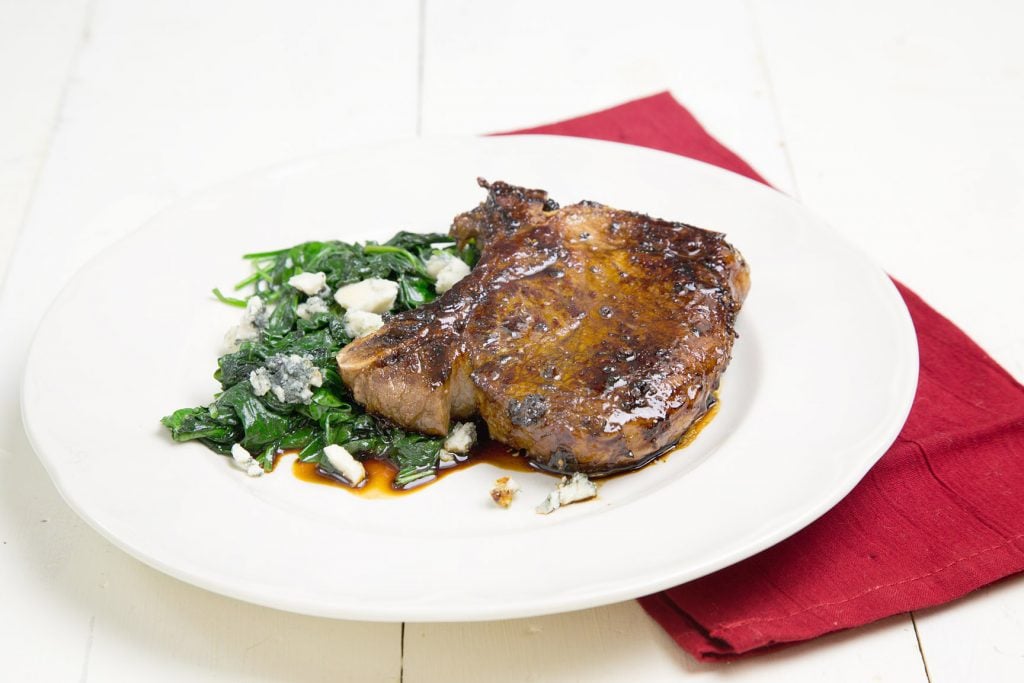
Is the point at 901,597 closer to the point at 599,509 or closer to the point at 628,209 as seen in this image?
the point at 599,509

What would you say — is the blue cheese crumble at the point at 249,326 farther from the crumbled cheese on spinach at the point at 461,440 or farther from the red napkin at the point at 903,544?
the red napkin at the point at 903,544

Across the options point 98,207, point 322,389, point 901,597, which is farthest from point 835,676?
point 98,207

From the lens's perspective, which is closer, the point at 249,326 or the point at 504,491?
the point at 504,491

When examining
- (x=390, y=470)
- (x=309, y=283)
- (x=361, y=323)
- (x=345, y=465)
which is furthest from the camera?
(x=309, y=283)

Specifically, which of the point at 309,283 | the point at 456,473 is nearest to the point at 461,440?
the point at 456,473

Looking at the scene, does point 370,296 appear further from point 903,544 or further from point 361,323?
point 903,544
